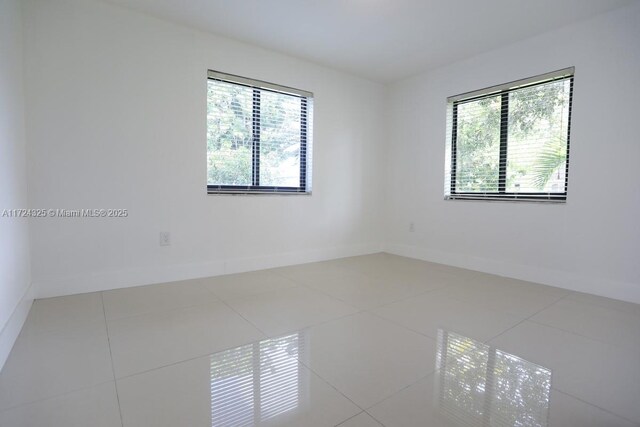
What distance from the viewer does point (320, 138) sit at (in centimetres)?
379

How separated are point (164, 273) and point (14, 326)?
1155 millimetres

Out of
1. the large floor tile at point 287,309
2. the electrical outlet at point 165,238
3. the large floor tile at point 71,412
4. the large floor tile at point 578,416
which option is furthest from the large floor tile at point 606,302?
the electrical outlet at point 165,238

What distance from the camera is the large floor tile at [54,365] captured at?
1277mm

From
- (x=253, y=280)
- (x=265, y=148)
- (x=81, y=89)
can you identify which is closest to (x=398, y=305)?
(x=253, y=280)

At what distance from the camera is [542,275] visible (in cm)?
297

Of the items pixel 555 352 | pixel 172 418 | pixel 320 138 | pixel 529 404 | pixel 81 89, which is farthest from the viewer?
pixel 320 138

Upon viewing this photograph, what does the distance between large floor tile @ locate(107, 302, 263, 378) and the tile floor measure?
0.04 feet

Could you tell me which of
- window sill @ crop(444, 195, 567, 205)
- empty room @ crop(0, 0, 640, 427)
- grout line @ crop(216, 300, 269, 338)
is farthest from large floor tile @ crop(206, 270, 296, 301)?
window sill @ crop(444, 195, 567, 205)

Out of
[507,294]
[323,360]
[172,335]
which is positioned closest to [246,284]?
[172,335]

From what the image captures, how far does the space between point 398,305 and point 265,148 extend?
7.03 ft

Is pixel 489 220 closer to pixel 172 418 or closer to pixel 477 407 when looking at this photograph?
pixel 477 407

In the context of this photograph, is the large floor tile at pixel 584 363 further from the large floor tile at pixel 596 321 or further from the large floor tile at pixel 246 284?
the large floor tile at pixel 246 284

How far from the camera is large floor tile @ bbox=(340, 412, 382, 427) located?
111cm

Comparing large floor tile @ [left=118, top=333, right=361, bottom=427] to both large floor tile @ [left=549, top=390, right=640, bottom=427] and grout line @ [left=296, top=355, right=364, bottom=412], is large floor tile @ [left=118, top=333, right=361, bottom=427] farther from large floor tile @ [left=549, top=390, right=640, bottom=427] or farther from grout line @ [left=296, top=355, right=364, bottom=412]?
large floor tile @ [left=549, top=390, right=640, bottom=427]
